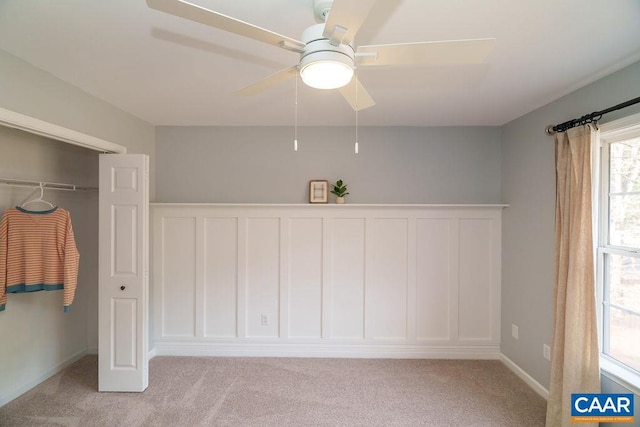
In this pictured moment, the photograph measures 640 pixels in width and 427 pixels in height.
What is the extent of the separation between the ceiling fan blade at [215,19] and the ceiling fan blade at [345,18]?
0.49 feet

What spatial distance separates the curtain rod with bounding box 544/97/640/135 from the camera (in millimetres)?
1809

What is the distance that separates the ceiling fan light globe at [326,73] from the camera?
3.77ft

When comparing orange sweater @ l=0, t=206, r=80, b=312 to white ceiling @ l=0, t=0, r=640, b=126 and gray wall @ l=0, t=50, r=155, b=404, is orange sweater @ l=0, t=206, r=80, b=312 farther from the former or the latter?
white ceiling @ l=0, t=0, r=640, b=126

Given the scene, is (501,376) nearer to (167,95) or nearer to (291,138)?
(291,138)

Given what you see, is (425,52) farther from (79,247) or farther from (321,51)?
(79,247)

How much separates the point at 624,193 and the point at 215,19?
2.61 metres

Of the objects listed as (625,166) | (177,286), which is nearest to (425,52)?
(625,166)

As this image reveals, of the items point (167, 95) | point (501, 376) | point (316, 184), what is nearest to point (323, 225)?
point (316, 184)

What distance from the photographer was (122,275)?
2600mm

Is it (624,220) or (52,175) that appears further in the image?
(52,175)

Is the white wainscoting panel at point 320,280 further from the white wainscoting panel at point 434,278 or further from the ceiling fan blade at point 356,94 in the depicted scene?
the ceiling fan blade at point 356,94

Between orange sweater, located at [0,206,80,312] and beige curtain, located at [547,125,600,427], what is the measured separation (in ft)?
12.4

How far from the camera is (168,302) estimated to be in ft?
10.9

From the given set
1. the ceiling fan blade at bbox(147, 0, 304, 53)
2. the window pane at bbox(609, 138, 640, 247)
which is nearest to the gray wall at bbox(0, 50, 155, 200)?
the ceiling fan blade at bbox(147, 0, 304, 53)
